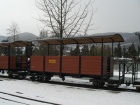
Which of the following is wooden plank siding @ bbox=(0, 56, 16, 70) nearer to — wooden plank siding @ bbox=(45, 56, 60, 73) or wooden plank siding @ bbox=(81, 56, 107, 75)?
wooden plank siding @ bbox=(45, 56, 60, 73)

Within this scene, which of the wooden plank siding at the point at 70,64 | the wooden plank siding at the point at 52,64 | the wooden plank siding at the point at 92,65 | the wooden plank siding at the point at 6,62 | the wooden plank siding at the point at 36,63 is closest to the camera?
the wooden plank siding at the point at 92,65

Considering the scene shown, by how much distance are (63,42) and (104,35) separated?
15.7ft

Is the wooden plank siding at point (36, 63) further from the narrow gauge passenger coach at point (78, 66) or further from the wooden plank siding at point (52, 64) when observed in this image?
the wooden plank siding at point (52, 64)

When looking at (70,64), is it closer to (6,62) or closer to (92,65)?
(92,65)

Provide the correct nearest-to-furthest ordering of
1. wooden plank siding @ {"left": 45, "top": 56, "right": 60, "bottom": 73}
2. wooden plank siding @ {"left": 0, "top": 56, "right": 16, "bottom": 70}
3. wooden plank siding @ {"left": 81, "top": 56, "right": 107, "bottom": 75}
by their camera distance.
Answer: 1. wooden plank siding @ {"left": 81, "top": 56, "right": 107, "bottom": 75}
2. wooden plank siding @ {"left": 45, "top": 56, "right": 60, "bottom": 73}
3. wooden plank siding @ {"left": 0, "top": 56, "right": 16, "bottom": 70}

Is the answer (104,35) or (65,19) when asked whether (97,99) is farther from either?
(65,19)

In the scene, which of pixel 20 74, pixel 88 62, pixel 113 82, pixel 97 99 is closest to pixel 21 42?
pixel 20 74

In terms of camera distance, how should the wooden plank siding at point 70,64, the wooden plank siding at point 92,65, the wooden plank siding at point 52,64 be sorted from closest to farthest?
the wooden plank siding at point 92,65 < the wooden plank siding at point 70,64 < the wooden plank siding at point 52,64

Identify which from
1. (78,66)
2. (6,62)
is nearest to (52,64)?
(78,66)

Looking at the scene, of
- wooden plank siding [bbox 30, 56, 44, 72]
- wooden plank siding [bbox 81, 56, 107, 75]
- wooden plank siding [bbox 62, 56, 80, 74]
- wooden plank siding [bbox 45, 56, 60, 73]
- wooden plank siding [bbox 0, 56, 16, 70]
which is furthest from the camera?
→ wooden plank siding [bbox 0, 56, 16, 70]

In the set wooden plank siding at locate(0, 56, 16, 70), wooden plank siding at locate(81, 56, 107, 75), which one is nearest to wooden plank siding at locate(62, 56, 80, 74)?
wooden plank siding at locate(81, 56, 107, 75)

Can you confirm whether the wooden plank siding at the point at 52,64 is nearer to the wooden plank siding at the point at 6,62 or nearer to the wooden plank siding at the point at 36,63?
the wooden plank siding at the point at 36,63

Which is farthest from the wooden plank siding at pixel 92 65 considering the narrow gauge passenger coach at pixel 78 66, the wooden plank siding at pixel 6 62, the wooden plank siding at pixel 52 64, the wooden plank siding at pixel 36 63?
the wooden plank siding at pixel 6 62

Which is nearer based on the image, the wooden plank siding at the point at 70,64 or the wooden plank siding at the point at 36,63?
the wooden plank siding at the point at 70,64
